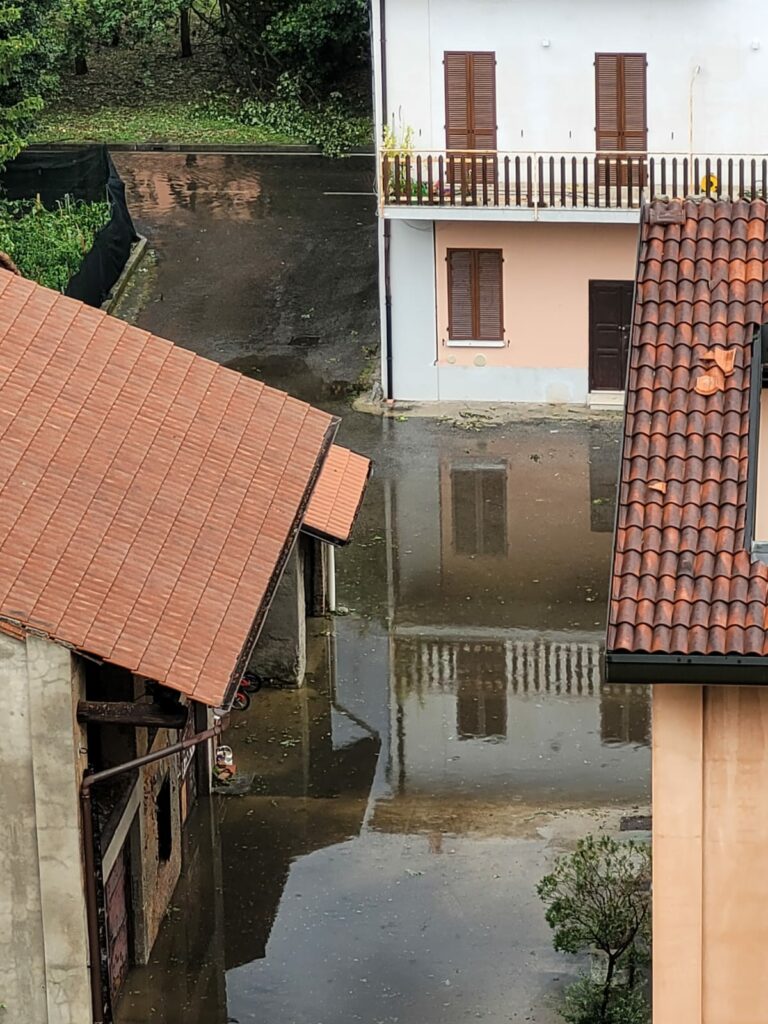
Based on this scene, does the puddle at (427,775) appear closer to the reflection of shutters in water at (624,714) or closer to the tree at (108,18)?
the reflection of shutters in water at (624,714)

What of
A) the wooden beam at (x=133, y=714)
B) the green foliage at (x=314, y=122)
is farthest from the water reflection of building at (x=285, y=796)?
the green foliage at (x=314, y=122)

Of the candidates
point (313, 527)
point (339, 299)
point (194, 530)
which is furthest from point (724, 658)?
point (339, 299)

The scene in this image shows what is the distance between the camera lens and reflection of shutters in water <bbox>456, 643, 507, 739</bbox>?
23609 millimetres

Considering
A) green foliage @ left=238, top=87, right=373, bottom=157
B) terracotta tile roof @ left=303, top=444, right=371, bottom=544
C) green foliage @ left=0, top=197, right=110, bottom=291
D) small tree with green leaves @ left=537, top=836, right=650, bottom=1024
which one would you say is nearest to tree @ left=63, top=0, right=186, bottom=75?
green foliage @ left=238, top=87, right=373, bottom=157

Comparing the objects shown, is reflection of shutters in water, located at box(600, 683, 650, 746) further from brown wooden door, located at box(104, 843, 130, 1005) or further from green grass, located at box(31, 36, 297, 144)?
green grass, located at box(31, 36, 297, 144)

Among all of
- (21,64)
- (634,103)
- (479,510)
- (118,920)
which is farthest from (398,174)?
(118,920)

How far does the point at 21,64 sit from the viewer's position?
3956 cm

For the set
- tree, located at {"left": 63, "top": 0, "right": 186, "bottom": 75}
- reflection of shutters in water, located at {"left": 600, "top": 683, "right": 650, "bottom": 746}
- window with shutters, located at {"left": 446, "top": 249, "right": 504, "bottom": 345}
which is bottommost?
reflection of shutters in water, located at {"left": 600, "top": 683, "right": 650, "bottom": 746}

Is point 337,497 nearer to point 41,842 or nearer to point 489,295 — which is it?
point 489,295

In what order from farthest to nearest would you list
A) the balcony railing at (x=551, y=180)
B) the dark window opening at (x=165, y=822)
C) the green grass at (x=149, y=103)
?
the green grass at (x=149, y=103)
the balcony railing at (x=551, y=180)
the dark window opening at (x=165, y=822)

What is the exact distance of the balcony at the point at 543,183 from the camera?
3158cm

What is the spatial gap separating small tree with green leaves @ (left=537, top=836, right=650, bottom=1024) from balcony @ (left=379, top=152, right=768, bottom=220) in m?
14.8

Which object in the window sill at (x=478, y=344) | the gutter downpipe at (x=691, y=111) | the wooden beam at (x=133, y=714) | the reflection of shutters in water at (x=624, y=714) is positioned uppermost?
the gutter downpipe at (x=691, y=111)

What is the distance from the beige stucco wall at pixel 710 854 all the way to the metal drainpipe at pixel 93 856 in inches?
196
